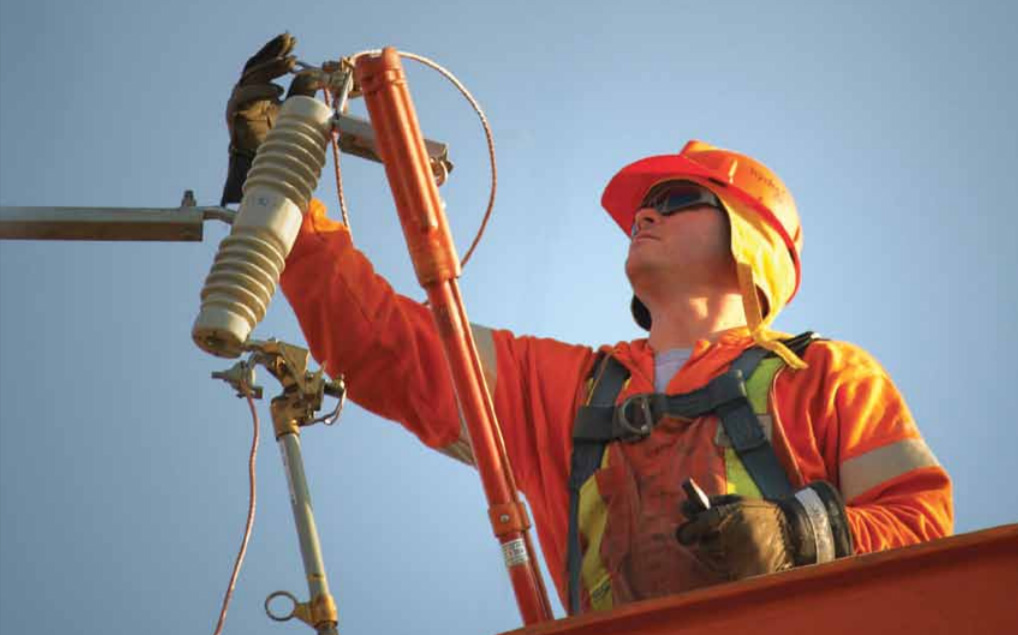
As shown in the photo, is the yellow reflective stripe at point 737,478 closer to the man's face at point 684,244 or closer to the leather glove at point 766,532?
the leather glove at point 766,532

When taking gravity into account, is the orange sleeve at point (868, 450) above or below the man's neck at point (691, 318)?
below

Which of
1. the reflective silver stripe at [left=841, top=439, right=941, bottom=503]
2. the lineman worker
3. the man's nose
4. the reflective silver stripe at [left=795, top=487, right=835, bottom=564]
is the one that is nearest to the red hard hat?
the lineman worker

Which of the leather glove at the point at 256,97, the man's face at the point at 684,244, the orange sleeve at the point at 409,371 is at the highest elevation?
the leather glove at the point at 256,97

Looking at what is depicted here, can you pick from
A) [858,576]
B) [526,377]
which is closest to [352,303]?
[526,377]

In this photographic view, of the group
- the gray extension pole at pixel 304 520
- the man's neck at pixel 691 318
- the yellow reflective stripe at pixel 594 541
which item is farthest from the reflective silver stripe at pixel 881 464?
the gray extension pole at pixel 304 520

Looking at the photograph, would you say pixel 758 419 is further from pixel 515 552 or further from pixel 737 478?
pixel 515 552

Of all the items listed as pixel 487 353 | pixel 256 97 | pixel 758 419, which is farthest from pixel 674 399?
pixel 256 97

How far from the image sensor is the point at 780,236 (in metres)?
5.40

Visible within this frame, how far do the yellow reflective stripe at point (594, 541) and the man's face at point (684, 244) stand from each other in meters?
0.85

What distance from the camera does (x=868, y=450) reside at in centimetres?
446

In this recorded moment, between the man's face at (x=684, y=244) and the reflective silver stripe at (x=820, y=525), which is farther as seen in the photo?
the man's face at (x=684, y=244)

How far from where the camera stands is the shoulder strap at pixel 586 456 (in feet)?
14.6

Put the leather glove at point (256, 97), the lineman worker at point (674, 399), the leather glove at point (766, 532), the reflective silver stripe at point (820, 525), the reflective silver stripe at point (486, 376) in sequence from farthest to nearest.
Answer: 1. the reflective silver stripe at point (486, 376)
2. the leather glove at point (256, 97)
3. the lineman worker at point (674, 399)
4. the reflective silver stripe at point (820, 525)
5. the leather glove at point (766, 532)

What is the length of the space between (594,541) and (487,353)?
83 cm
